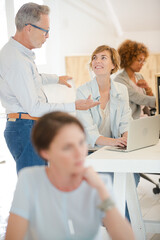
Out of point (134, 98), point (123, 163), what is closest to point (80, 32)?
point (134, 98)

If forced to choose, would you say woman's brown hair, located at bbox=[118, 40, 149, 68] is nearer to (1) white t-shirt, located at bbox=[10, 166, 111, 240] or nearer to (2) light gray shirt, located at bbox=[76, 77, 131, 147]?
(2) light gray shirt, located at bbox=[76, 77, 131, 147]

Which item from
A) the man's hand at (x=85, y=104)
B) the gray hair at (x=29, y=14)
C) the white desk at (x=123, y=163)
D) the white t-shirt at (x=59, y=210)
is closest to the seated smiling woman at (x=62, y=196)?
the white t-shirt at (x=59, y=210)

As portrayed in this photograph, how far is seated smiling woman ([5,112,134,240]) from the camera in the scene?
1.11m

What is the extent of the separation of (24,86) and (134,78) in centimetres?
194

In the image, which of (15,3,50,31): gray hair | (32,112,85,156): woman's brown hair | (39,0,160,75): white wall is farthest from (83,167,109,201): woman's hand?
(39,0,160,75): white wall

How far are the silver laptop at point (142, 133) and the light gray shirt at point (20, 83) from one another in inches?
18.2

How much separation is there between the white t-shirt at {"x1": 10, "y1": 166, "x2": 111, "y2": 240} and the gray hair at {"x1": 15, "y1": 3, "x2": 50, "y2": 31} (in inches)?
53.5

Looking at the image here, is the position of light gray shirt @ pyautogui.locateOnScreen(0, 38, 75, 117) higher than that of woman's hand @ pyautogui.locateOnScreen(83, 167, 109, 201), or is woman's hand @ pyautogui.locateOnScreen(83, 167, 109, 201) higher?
light gray shirt @ pyautogui.locateOnScreen(0, 38, 75, 117)

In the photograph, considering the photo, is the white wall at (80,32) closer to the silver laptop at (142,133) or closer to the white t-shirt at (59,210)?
the silver laptop at (142,133)

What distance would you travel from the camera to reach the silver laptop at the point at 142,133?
1993mm

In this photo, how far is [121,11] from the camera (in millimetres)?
7926

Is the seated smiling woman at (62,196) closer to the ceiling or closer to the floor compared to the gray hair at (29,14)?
closer to the floor

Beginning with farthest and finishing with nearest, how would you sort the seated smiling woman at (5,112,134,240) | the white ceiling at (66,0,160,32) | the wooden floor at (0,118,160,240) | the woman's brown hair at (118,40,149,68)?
the white ceiling at (66,0,160,32)
the woman's brown hair at (118,40,149,68)
the wooden floor at (0,118,160,240)
the seated smiling woman at (5,112,134,240)

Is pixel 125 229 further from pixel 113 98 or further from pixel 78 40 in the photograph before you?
pixel 78 40
